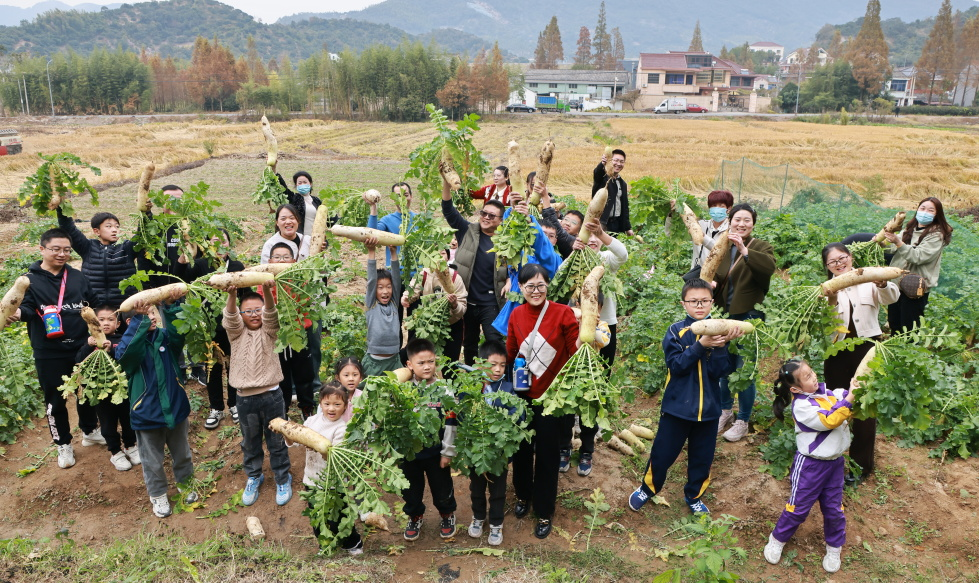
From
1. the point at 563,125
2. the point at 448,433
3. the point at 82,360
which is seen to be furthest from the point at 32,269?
the point at 563,125

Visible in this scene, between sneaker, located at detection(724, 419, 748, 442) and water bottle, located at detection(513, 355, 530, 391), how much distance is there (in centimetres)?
272

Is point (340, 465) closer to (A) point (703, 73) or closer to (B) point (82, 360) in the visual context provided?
(B) point (82, 360)

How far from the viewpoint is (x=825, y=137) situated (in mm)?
41188

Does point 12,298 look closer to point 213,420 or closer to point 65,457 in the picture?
point 65,457

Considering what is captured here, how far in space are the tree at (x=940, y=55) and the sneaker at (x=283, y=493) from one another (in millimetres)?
Result: 98578

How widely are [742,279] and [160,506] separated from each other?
229 inches

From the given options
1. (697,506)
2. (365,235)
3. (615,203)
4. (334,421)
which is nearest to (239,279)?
(365,235)

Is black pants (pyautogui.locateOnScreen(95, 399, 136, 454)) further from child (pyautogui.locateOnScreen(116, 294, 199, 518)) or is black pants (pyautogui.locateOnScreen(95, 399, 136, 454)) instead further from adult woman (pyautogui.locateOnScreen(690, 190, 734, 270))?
adult woman (pyautogui.locateOnScreen(690, 190, 734, 270))

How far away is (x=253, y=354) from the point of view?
17.5ft

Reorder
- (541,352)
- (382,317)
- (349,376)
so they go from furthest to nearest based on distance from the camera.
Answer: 1. (382,317)
2. (349,376)
3. (541,352)

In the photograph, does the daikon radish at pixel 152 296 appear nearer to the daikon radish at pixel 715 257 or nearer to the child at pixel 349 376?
the child at pixel 349 376

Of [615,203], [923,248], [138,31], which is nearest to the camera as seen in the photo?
[923,248]

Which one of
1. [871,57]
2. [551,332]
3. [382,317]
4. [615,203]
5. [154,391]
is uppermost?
[871,57]

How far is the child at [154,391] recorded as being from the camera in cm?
509
